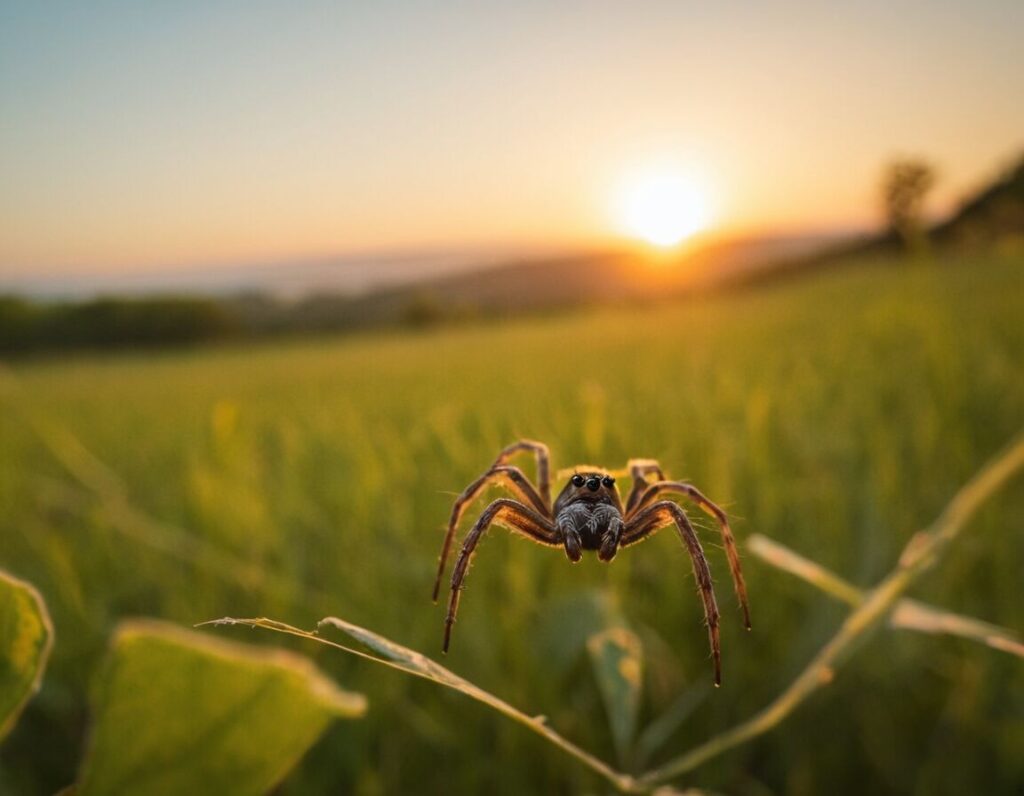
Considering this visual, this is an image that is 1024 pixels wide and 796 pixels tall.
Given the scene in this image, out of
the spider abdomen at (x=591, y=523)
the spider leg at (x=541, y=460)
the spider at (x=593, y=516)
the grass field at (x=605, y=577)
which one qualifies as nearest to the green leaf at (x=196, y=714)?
the spider at (x=593, y=516)

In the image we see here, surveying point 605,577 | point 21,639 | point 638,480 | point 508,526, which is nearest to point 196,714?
point 21,639

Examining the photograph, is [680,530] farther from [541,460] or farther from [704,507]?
[541,460]

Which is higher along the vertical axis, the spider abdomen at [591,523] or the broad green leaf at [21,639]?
the spider abdomen at [591,523]

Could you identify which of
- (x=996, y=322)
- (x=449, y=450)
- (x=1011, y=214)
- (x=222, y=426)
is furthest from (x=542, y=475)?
(x=996, y=322)

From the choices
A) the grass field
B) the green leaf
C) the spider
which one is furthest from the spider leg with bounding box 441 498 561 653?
the grass field

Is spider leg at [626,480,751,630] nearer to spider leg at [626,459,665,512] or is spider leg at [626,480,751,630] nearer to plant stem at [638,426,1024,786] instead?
spider leg at [626,459,665,512]

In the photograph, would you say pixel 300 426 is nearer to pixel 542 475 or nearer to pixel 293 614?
pixel 293 614

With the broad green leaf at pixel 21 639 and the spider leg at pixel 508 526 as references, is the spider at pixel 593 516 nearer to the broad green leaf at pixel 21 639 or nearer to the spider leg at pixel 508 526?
the spider leg at pixel 508 526
